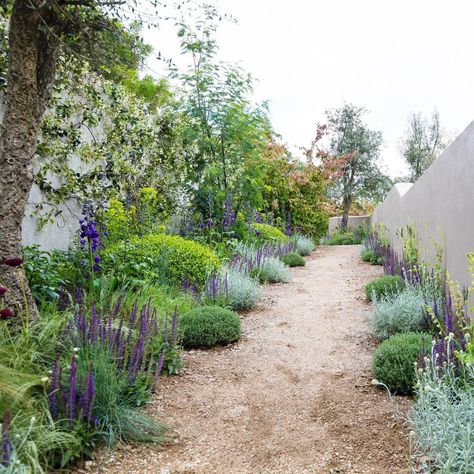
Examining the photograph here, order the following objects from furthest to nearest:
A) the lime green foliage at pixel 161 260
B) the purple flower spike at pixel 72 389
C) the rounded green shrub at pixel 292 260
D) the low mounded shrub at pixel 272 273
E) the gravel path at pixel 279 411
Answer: the rounded green shrub at pixel 292 260
the low mounded shrub at pixel 272 273
the lime green foliage at pixel 161 260
the gravel path at pixel 279 411
the purple flower spike at pixel 72 389

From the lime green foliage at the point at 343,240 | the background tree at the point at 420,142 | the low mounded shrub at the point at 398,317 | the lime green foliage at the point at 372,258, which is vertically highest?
the background tree at the point at 420,142

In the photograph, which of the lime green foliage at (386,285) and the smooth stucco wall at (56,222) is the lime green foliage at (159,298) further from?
the lime green foliage at (386,285)

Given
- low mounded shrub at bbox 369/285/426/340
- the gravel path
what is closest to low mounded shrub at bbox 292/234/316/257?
the gravel path

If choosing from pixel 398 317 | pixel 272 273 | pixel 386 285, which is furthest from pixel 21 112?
pixel 272 273

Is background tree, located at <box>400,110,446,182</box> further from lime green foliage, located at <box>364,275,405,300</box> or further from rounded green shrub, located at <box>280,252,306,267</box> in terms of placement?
lime green foliage, located at <box>364,275,405,300</box>

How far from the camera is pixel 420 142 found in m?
20.3

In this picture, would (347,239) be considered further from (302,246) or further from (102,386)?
(102,386)

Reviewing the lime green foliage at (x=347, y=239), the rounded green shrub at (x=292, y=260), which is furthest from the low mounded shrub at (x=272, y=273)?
the lime green foliage at (x=347, y=239)

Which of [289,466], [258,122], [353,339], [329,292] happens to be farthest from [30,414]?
[258,122]

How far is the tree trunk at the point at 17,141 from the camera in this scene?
279 cm

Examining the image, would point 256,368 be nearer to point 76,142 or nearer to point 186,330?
point 186,330

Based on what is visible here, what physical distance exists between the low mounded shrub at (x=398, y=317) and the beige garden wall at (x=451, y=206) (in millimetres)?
416

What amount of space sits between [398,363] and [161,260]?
296cm

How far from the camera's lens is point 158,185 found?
7652mm
